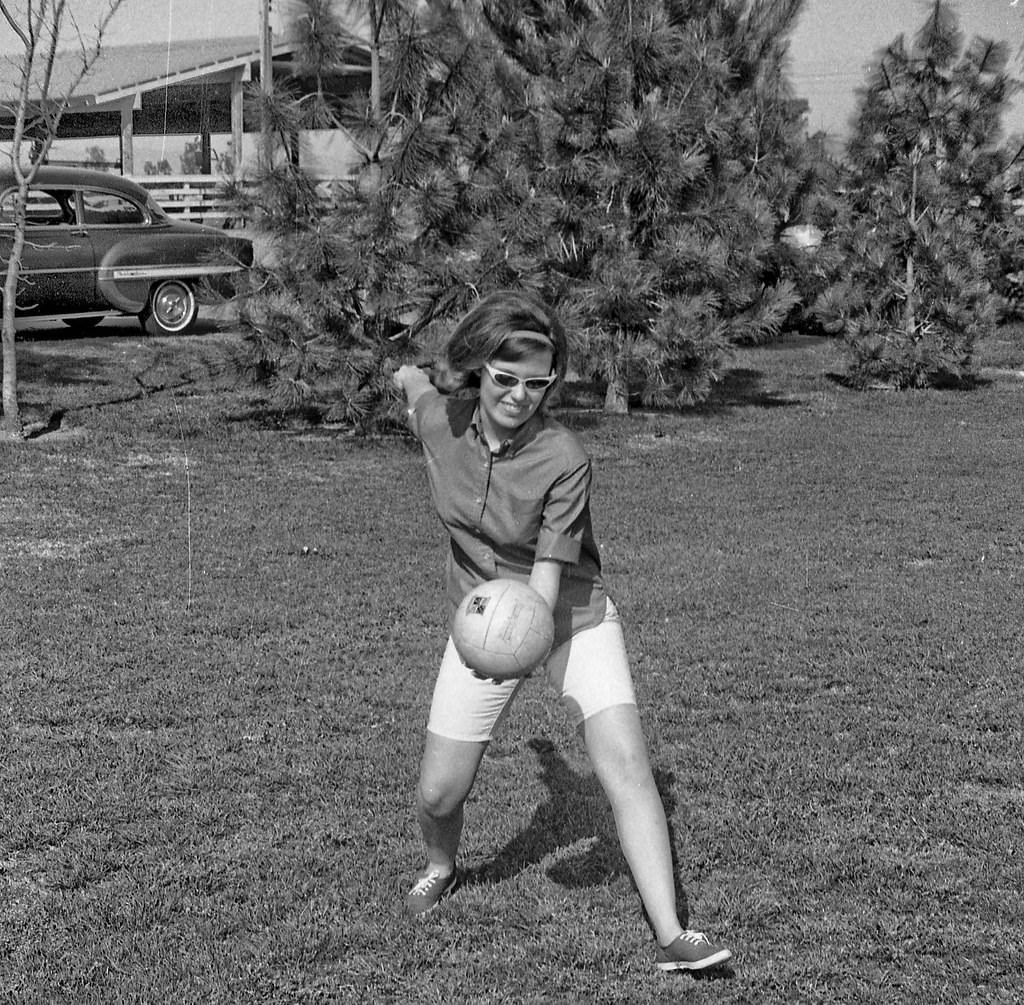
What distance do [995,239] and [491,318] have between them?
1880 cm

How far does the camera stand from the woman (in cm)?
323

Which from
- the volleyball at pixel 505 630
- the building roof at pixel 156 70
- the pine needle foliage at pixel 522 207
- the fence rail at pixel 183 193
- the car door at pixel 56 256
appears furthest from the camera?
the fence rail at pixel 183 193

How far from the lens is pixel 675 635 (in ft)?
20.5

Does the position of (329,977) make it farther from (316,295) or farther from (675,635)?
(316,295)

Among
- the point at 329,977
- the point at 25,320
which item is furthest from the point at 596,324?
the point at 329,977

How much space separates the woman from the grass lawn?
1.28 feet

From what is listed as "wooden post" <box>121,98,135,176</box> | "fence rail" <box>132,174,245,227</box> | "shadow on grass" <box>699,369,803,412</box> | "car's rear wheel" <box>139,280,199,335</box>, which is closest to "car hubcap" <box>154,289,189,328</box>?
"car's rear wheel" <box>139,280,199,335</box>

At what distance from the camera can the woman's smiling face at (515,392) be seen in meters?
3.24

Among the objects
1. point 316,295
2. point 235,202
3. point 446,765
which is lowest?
point 446,765

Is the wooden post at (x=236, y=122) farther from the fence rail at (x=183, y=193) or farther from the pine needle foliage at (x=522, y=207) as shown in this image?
the pine needle foliage at (x=522, y=207)

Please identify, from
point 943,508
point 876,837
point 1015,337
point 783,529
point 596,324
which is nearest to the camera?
point 876,837

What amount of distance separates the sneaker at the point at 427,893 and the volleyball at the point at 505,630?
810 millimetres

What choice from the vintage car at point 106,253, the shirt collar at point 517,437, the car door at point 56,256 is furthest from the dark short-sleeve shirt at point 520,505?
the car door at point 56,256

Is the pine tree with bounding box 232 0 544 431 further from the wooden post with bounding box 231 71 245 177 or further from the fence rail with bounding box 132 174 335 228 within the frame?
the fence rail with bounding box 132 174 335 228
